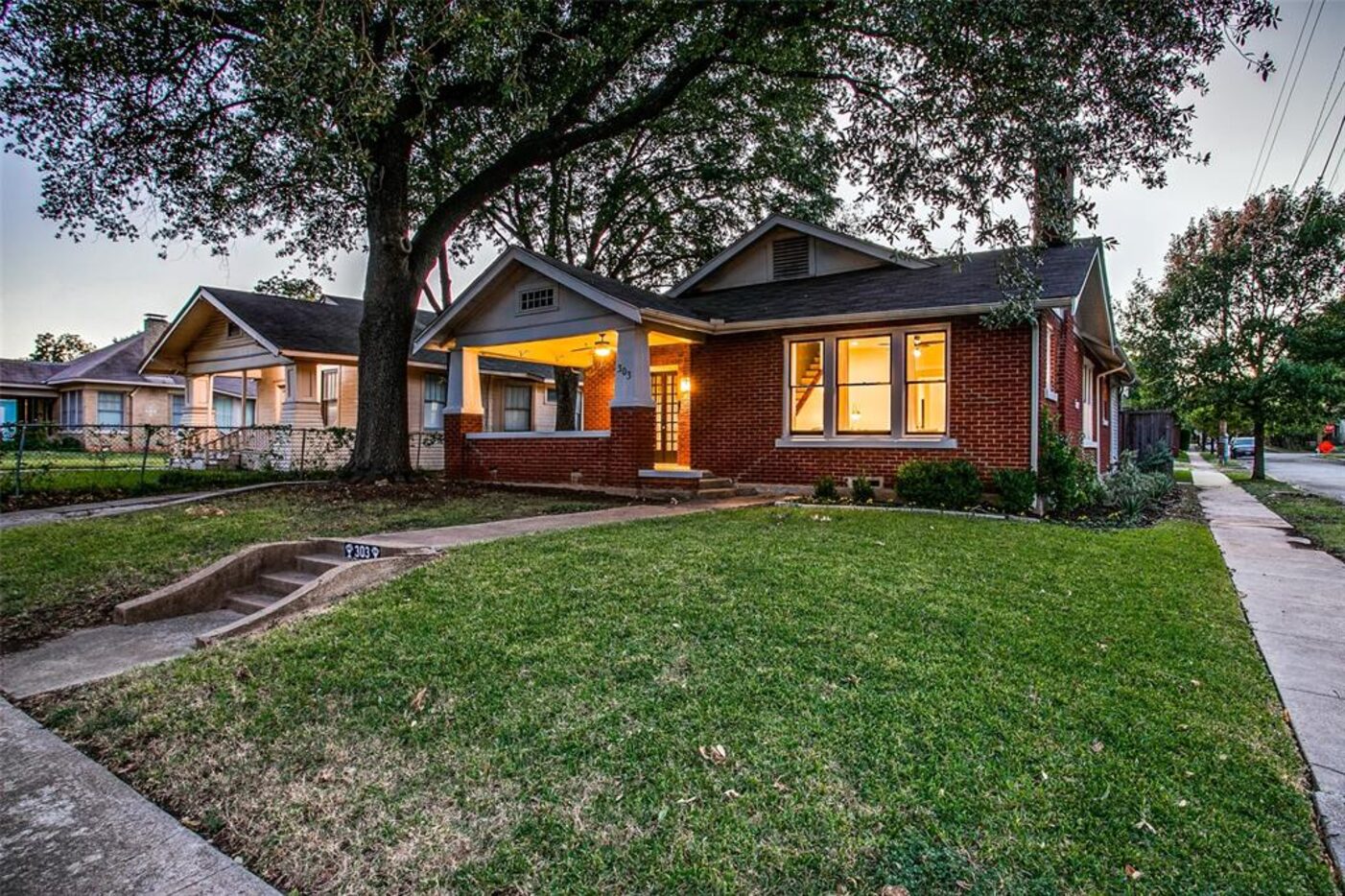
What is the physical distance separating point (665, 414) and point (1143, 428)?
62.4 ft

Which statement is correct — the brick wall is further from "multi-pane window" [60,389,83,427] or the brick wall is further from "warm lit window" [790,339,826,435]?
"multi-pane window" [60,389,83,427]

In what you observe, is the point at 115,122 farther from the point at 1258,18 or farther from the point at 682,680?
the point at 1258,18

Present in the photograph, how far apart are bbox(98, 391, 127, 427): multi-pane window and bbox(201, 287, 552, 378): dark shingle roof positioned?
14.7m

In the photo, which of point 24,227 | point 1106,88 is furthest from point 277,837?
point 24,227

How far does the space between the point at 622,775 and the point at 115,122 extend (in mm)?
14885

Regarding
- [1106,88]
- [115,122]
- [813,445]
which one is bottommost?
[813,445]

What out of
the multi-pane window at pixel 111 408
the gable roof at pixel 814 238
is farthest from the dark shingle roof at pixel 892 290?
the multi-pane window at pixel 111 408

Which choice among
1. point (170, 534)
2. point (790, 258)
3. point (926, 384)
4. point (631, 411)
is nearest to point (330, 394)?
point (631, 411)

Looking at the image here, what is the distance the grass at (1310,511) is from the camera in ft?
29.1

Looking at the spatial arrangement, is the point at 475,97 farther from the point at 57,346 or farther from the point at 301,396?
the point at 57,346

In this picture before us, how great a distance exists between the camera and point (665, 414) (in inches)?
566

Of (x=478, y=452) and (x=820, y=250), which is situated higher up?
(x=820, y=250)

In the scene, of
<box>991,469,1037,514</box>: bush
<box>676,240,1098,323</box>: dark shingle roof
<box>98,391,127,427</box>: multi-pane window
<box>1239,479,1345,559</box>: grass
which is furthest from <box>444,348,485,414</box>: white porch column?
<box>98,391,127,427</box>: multi-pane window

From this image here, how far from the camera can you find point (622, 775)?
2760mm
